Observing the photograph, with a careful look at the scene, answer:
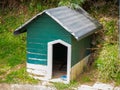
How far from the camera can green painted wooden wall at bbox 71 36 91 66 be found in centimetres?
963

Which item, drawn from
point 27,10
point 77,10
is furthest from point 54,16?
point 27,10

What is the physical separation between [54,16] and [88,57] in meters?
2.15

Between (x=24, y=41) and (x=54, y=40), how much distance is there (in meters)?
3.45

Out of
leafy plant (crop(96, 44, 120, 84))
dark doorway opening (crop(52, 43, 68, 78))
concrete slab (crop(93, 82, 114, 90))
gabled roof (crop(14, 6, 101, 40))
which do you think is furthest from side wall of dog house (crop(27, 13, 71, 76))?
concrete slab (crop(93, 82, 114, 90))

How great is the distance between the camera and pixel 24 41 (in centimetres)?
1284

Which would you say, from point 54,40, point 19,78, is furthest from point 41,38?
point 19,78

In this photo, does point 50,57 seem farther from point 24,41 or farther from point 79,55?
point 24,41

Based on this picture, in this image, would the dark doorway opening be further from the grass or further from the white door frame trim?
the grass

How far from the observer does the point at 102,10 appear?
12984 millimetres

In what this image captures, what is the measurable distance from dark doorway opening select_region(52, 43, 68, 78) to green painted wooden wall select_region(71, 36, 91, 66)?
0.66m

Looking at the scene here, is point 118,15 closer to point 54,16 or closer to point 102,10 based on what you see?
point 102,10

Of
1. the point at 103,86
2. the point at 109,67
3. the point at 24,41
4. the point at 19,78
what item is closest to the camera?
the point at 103,86

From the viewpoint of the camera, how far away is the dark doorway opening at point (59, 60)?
10484mm

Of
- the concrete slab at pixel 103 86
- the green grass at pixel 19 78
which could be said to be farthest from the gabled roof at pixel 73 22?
the concrete slab at pixel 103 86
